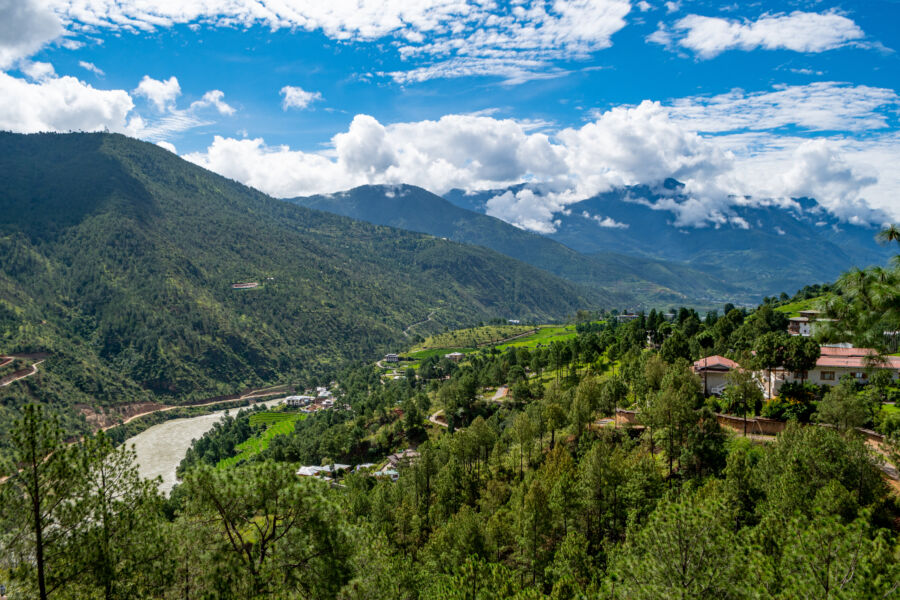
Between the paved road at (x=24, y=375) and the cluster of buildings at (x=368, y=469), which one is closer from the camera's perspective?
the cluster of buildings at (x=368, y=469)

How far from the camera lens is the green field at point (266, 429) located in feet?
344

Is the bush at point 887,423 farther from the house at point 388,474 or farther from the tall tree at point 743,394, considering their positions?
the house at point 388,474

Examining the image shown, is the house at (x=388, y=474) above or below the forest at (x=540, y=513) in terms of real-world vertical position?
below

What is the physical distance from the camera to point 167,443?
128375 mm

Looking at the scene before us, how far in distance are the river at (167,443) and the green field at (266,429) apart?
41.8 feet

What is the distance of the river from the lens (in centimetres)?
10712

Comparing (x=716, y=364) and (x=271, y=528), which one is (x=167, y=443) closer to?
(x=716, y=364)

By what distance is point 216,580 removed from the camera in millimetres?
14383

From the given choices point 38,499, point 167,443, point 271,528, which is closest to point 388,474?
point 271,528

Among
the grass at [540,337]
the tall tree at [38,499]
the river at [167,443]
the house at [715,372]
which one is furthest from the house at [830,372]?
the grass at [540,337]

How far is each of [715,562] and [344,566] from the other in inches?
461

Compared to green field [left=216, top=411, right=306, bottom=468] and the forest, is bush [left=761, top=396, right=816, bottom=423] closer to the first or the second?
the forest

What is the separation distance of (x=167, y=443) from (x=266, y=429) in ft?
86.9

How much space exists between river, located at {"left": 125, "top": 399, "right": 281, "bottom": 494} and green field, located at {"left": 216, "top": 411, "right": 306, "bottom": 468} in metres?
12.7
